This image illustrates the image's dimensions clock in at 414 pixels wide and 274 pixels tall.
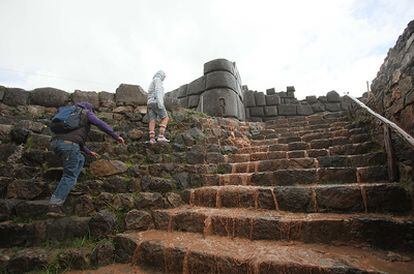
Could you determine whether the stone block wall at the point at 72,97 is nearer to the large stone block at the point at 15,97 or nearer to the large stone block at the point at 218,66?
the large stone block at the point at 15,97

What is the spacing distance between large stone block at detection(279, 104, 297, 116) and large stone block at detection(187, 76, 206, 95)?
3.76m

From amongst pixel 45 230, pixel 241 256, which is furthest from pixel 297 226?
pixel 45 230

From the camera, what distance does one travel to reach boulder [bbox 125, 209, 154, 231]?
321 cm

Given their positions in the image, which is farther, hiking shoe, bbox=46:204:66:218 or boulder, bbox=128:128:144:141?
boulder, bbox=128:128:144:141

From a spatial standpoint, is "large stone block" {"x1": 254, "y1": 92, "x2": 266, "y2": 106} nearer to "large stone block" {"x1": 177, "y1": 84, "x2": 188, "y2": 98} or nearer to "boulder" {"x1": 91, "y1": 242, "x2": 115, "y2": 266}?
"large stone block" {"x1": 177, "y1": 84, "x2": 188, "y2": 98}

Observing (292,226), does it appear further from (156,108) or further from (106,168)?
(156,108)

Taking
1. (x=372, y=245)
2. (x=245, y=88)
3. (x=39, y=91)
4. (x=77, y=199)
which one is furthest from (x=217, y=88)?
(x=372, y=245)

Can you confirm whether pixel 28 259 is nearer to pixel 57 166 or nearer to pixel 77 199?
pixel 77 199

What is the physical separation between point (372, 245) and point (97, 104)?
5.20 meters

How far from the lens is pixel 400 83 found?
114 inches

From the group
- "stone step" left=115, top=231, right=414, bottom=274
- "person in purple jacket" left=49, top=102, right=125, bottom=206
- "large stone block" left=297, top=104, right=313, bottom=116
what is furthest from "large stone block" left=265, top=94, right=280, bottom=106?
"person in purple jacket" left=49, top=102, right=125, bottom=206

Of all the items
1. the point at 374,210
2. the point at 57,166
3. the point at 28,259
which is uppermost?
the point at 57,166

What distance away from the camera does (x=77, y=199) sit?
332 centimetres

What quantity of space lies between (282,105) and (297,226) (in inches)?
320
